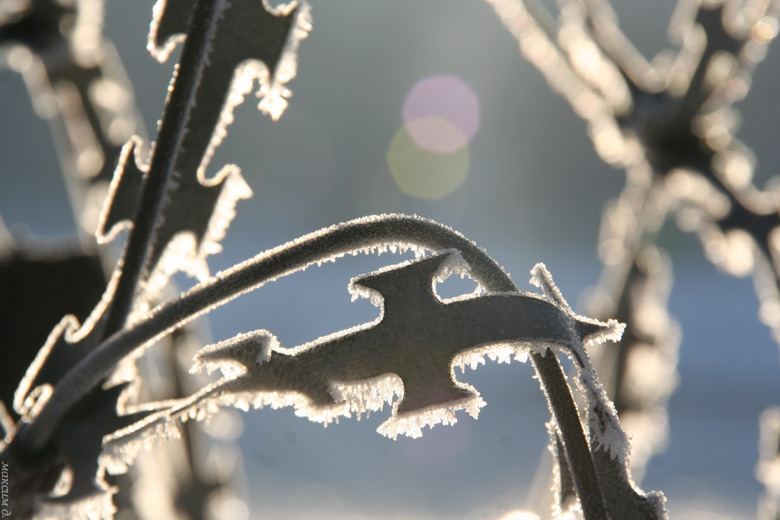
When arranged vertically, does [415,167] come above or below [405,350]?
above

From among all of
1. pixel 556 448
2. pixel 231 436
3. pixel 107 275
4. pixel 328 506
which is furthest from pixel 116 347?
pixel 328 506

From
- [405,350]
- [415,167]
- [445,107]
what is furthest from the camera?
[415,167]

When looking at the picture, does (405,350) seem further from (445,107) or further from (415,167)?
(415,167)

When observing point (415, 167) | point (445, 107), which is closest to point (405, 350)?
point (445, 107)

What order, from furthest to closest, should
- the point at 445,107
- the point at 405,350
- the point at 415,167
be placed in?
the point at 415,167
the point at 445,107
the point at 405,350

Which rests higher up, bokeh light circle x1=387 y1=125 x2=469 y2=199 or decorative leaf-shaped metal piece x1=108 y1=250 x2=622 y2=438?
bokeh light circle x1=387 y1=125 x2=469 y2=199

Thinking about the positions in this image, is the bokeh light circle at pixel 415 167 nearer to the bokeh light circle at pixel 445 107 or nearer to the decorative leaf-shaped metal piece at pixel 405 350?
the bokeh light circle at pixel 445 107

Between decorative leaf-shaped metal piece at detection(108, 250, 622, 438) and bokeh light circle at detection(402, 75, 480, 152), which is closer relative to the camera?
decorative leaf-shaped metal piece at detection(108, 250, 622, 438)

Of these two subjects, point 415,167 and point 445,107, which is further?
point 415,167

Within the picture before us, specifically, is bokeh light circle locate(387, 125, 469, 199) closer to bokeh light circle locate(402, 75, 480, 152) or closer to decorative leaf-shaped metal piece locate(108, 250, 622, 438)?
bokeh light circle locate(402, 75, 480, 152)

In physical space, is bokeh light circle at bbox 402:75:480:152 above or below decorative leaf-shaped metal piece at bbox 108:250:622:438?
above

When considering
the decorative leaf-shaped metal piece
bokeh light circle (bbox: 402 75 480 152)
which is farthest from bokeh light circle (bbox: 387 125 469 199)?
the decorative leaf-shaped metal piece
